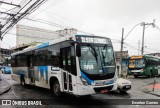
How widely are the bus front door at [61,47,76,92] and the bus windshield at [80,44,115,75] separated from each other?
68cm

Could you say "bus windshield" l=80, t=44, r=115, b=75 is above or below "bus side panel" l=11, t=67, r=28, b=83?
above

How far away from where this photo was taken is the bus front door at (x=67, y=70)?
9.21 metres

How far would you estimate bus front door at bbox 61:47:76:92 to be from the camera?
30.2 feet

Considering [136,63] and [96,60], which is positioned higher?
[96,60]

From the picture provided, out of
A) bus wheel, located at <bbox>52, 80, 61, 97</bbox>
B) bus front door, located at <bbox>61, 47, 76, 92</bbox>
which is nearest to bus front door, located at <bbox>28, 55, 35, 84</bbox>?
bus wheel, located at <bbox>52, 80, 61, 97</bbox>

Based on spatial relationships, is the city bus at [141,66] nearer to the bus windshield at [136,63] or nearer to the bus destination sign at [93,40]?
the bus windshield at [136,63]

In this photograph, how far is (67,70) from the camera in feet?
31.4

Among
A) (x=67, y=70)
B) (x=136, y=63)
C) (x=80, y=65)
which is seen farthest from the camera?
(x=136, y=63)

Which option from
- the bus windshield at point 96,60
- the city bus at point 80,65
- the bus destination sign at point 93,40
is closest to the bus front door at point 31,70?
the city bus at point 80,65

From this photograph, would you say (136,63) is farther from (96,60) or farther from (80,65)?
(80,65)

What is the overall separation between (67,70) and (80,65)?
1.07m

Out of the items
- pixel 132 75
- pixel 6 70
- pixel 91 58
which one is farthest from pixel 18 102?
pixel 6 70

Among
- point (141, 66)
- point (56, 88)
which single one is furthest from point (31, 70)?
point (141, 66)

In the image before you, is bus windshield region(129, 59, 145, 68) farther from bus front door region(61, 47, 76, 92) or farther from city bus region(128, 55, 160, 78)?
bus front door region(61, 47, 76, 92)
